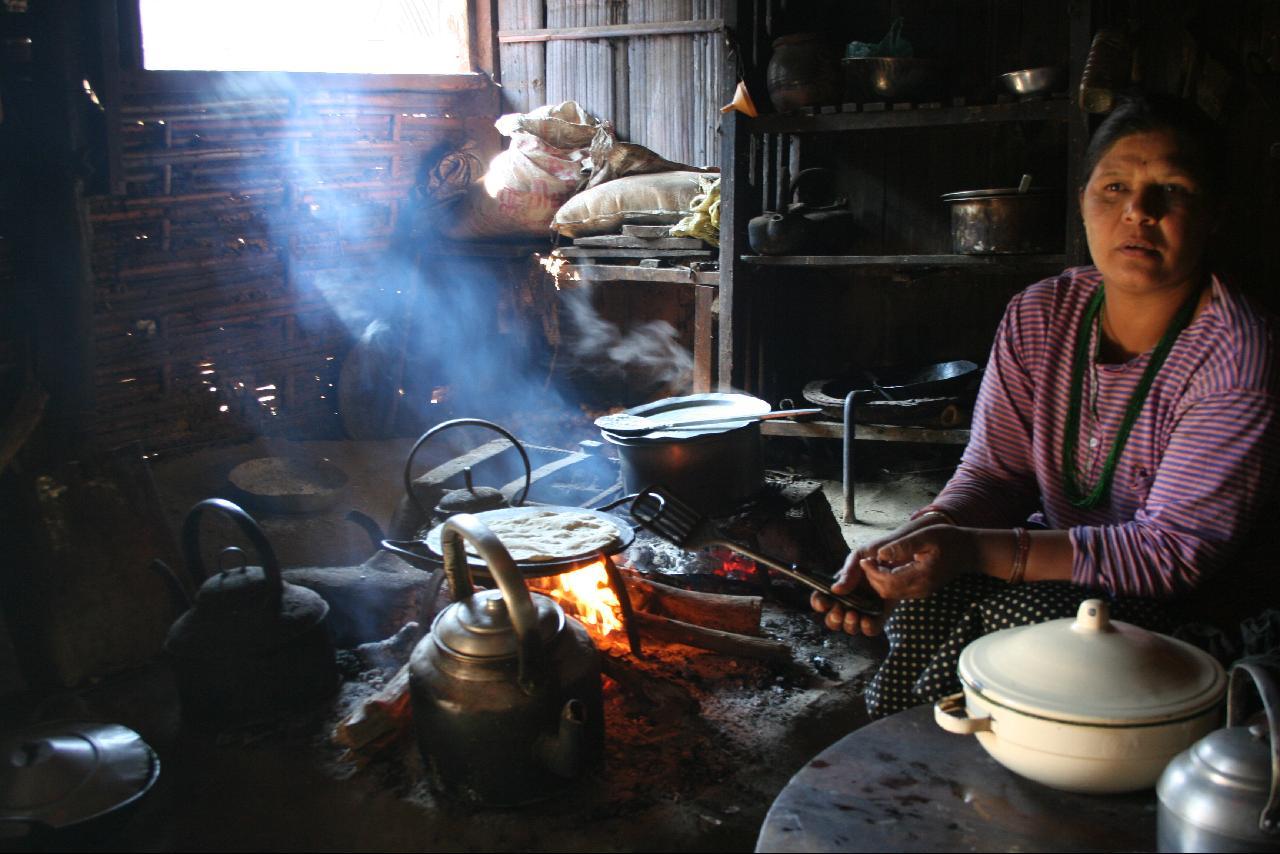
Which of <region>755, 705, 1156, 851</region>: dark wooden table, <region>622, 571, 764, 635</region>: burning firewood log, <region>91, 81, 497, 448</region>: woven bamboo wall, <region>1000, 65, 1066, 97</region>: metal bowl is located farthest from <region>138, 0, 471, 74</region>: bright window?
<region>755, 705, 1156, 851</region>: dark wooden table

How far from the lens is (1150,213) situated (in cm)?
222

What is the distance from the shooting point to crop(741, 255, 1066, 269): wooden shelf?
4.71 m

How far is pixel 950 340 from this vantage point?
5.75 m

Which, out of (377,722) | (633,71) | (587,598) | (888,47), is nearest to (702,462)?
(587,598)

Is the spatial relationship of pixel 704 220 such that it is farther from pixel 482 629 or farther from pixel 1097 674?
pixel 1097 674

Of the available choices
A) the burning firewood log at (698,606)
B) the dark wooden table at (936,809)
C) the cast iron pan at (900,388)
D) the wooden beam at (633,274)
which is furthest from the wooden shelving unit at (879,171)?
the dark wooden table at (936,809)

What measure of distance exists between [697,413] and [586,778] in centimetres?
196

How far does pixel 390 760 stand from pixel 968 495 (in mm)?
1705

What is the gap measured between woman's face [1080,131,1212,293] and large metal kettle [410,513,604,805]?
4.92 feet

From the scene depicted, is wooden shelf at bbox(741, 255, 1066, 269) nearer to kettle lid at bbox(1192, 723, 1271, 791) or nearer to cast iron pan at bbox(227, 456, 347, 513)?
cast iron pan at bbox(227, 456, 347, 513)

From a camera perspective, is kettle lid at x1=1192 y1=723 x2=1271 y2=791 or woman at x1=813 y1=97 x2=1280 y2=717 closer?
kettle lid at x1=1192 y1=723 x2=1271 y2=791

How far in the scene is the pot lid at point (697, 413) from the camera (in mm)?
4027

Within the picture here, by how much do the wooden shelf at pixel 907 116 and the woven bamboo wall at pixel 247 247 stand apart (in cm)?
299

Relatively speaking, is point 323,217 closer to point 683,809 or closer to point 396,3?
point 396,3
